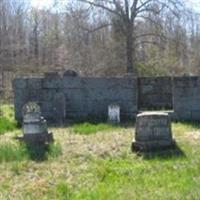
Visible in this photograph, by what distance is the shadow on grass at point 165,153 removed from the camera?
8.30 m

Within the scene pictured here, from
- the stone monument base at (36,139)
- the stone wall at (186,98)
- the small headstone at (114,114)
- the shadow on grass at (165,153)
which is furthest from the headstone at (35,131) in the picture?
the stone wall at (186,98)

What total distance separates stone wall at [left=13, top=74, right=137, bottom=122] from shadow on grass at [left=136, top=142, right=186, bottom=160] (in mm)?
4812

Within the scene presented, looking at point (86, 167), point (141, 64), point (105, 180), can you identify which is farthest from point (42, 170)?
point (141, 64)

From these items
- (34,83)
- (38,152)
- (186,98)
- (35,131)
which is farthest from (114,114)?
(38,152)

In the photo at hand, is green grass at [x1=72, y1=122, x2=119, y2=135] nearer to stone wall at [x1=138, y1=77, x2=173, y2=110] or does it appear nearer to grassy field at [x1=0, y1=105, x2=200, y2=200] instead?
grassy field at [x1=0, y1=105, x2=200, y2=200]

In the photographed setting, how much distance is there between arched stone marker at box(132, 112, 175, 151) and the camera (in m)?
8.93

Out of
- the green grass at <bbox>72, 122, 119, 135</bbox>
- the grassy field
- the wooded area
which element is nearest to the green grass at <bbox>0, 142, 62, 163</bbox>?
the grassy field

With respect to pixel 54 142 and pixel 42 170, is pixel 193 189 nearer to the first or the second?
pixel 42 170

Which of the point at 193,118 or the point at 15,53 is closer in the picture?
the point at 193,118

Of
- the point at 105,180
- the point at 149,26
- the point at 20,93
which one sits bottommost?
the point at 105,180

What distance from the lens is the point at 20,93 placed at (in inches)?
541

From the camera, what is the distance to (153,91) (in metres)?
14.0

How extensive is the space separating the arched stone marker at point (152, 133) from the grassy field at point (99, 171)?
24cm

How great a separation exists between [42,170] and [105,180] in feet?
3.53
